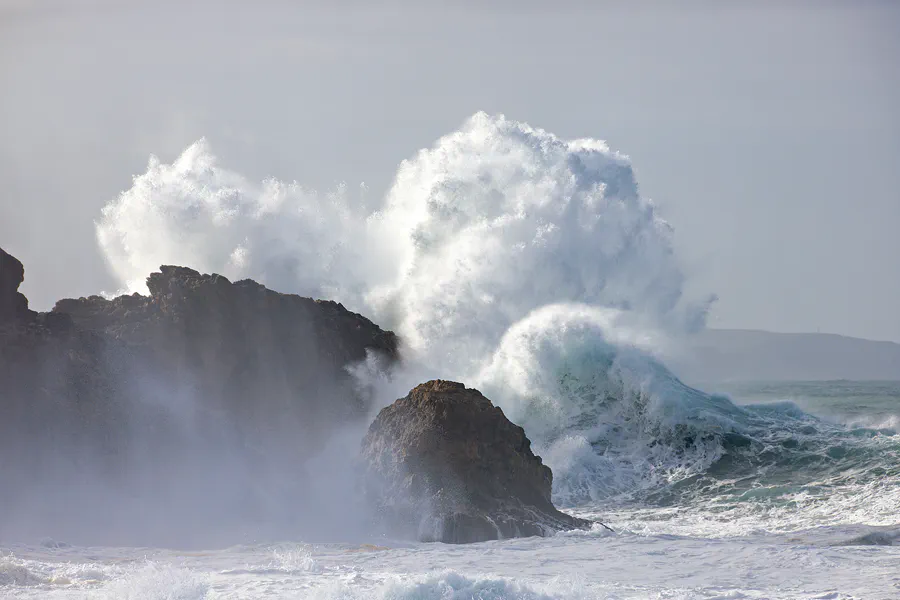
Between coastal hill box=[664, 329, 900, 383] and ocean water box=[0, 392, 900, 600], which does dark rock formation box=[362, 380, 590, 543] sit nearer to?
ocean water box=[0, 392, 900, 600]

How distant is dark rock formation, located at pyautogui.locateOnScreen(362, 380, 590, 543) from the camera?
14.8 metres

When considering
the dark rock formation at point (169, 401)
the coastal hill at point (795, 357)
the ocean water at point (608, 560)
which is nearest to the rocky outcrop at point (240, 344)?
the dark rock formation at point (169, 401)

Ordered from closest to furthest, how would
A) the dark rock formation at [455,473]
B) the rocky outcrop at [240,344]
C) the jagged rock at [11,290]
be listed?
the dark rock formation at [455,473] < the jagged rock at [11,290] < the rocky outcrop at [240,344]

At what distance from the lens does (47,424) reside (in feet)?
51.5

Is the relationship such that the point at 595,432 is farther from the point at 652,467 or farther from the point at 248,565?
the point at 248,565

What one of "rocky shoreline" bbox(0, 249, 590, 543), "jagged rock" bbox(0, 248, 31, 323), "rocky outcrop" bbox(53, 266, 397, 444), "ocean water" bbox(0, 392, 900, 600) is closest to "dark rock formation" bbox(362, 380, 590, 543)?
"rocky shoreline" bbox(0, 249, 590, 543)

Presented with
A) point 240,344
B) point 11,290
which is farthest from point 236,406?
point 11,290

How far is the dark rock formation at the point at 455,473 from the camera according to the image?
14.8 meters

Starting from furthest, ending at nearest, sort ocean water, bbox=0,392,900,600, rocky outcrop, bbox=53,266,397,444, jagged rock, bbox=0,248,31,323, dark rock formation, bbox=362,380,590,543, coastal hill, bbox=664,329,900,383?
coastal hill, bbox=664,329,900,383, rocky outcrop, bbox=53,266,397,444, jagged rock, bbox=0,248,31,323, dark rock formation, bbox=362,380,590,543, ocean water, bbox=0,392,900,600

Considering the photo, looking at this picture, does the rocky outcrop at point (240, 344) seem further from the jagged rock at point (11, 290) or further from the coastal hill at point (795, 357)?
the coastal hill at point (795, 357)

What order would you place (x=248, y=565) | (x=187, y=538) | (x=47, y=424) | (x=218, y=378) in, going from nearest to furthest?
1. (x=248, y=565)
2. (x=187, y=538)
3. (x=47, y=424)
4. (x=218, y=378)

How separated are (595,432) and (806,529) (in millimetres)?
6458

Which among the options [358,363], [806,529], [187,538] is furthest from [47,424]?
[806,529]

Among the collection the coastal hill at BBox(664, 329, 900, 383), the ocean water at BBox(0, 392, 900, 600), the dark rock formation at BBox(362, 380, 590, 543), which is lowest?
the ocean water at BBox(0, 392, 900, 600)
